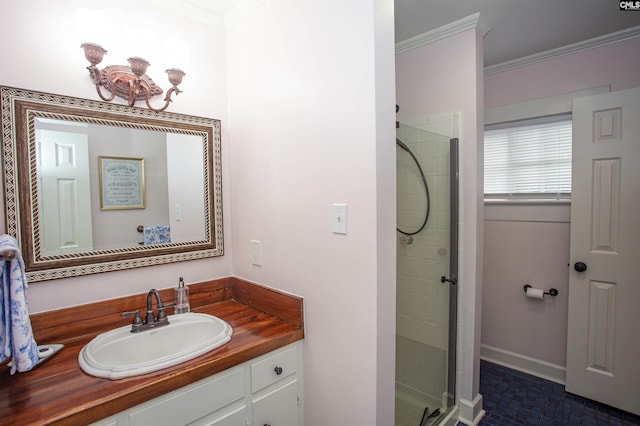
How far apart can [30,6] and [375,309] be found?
1810mm

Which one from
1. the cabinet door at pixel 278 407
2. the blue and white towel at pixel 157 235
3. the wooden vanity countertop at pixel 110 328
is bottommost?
the cabinet door at pixel 278 407

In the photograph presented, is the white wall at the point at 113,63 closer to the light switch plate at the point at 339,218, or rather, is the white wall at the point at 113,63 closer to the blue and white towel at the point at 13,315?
the blue and white towel at the point at 13,315

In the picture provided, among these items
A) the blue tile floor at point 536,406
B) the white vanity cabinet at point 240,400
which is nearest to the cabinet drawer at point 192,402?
the white vanity cabinet at point 240,400

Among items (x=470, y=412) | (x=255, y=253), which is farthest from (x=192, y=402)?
(x=470, y=412)

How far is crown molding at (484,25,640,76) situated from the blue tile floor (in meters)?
2.44

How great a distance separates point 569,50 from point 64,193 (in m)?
3.23

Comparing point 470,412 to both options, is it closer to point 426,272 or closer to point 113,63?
point 426,272

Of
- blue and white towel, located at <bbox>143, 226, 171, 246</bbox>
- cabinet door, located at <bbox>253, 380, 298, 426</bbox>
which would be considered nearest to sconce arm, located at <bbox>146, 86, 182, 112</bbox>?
blue and white towel, located at <bbox>143, 226, 171, 246</bbox>

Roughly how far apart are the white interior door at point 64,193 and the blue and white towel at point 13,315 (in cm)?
29

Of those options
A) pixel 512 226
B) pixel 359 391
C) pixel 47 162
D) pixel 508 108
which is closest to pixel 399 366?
pixel 359 391

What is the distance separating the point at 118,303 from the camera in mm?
1489

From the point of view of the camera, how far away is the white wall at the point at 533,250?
2240 millimetres

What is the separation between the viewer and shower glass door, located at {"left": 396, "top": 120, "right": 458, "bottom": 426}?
1799 mm

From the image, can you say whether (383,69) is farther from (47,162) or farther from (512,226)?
(512,226)
